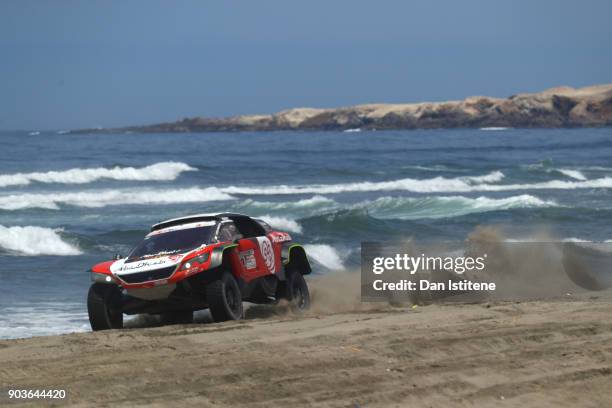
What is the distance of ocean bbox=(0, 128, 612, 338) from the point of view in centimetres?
2280

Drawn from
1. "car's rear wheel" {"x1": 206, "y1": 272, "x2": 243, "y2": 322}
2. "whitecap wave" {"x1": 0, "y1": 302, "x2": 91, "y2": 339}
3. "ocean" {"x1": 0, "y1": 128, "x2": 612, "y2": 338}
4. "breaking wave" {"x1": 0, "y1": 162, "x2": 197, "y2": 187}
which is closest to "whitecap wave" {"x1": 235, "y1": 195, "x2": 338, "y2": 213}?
"ocean" {"x1": 0, "y1": 128, "x2": 612, "y2": 338}

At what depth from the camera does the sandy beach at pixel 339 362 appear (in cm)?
877

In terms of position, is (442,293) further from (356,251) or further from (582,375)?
(356,251)

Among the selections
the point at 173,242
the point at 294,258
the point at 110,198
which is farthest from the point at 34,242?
the point at 110,198

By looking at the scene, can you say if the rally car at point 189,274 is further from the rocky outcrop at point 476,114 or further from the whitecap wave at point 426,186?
the rocky outcrop at point 476,114

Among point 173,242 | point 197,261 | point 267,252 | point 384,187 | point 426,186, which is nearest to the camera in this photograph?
point 197,261

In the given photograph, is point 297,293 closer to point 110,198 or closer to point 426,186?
point 110,198

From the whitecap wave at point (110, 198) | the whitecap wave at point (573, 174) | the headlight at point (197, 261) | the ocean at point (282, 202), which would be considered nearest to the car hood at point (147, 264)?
the headlight at point (197, 261)

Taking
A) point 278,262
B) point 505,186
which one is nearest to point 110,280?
point 278,262

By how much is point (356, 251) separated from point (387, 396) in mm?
17575

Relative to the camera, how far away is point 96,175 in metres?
54.2

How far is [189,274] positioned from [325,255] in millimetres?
12782

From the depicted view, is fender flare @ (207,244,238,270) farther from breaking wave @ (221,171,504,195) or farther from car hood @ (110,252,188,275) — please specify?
breaking wave @ (221,171,504,195)

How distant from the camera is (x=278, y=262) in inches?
583
